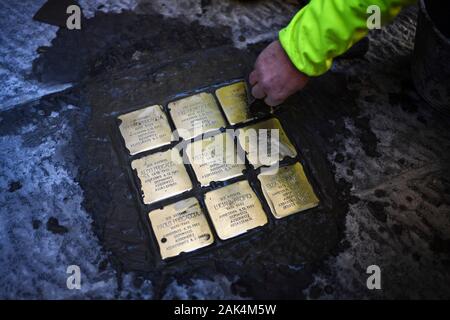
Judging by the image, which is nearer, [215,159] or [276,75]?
[276,75]

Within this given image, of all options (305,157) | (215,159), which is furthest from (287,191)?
(215,159)

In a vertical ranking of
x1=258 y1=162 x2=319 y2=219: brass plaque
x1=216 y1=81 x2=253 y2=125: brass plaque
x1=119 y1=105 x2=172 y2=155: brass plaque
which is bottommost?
x1=258 y1=162 x2=319 y2=219: brass plaque

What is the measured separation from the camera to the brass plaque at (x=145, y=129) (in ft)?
4.77

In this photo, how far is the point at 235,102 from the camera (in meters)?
1.55

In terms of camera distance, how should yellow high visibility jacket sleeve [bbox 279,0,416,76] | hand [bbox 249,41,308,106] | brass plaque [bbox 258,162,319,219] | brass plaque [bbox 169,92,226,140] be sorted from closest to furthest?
yellow high visibility jacket sleeve [bbox 279,0,416,76], hand [bbox 249,41,308,106], brass plaque [bbox 258,162,319,219], brass plaque [bbox 169,92,226,140]

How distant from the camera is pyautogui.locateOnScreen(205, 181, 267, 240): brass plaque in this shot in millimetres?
1338

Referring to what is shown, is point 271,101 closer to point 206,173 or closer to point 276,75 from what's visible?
point 276,75

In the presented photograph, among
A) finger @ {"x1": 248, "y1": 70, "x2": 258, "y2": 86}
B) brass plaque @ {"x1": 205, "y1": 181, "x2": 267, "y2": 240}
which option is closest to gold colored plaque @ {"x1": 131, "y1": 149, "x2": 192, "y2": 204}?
brass plaque @ {"x1": 205, "y1": 181, "x2": 267, "y2": 240}

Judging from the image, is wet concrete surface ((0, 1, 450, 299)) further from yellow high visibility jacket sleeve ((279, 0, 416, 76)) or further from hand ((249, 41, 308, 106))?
yellow high visibility jacket sleeve ((279, 0, 416, 76))

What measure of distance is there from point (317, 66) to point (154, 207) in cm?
68

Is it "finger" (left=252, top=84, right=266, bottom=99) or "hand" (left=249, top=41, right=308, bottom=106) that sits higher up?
"hand" (left=249, top=41, right=308, bottom=106)

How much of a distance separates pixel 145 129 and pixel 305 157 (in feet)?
1.89

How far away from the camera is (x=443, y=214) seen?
139 centimetres

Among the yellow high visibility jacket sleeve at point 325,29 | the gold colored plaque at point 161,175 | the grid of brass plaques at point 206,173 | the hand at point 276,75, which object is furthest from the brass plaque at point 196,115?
the yellow high visibility jacket sleeve at point 325,29
